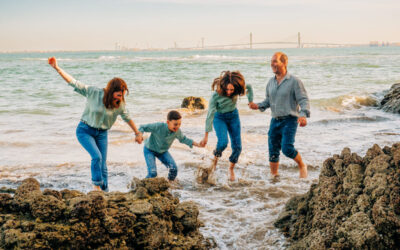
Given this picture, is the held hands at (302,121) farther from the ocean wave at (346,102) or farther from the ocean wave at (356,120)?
the ocean wave at (346,102)

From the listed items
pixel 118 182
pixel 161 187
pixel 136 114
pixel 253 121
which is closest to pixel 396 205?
pixel 161 187

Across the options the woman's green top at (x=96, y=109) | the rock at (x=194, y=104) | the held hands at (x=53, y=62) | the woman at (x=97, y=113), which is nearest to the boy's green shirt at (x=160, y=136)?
the woman at (x=97, y=113)

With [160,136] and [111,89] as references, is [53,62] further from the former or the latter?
[160,136]

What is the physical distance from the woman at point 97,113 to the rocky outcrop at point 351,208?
2480 millimetres

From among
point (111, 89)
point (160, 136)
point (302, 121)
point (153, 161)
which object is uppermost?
point (111, 89)

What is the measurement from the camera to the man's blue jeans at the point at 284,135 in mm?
5914

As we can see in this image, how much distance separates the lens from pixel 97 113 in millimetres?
5125

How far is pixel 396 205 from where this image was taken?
3.04m

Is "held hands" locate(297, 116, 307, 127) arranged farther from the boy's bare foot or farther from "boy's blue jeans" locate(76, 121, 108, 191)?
"boy's blue jeans" locate(76, 121, 108, 191)

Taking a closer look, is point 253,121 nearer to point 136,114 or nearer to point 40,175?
point 136,114

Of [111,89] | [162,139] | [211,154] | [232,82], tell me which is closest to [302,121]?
[232,82]

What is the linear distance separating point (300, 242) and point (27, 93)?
17.9 metres

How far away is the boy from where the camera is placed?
5441 mm

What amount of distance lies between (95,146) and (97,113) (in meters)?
0.44
